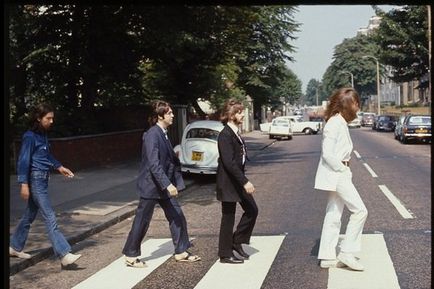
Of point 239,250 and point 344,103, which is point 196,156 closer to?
point 239,250

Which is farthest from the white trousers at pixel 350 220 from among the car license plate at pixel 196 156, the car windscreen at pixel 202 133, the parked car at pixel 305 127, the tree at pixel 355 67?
the tree at pixel 355 67

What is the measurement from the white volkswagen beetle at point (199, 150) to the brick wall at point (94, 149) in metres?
3.79

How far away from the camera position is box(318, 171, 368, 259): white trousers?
18.5 feet

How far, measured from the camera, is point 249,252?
21.6 feet

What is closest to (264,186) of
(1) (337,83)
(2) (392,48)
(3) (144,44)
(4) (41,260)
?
(4) (41,260)

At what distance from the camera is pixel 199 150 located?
14.7 m

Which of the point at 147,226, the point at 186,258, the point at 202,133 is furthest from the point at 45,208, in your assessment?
the point at 202,133

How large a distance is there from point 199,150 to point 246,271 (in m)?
9.11

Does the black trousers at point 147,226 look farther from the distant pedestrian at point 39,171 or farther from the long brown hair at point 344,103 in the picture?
the long brown hair at point 344,103

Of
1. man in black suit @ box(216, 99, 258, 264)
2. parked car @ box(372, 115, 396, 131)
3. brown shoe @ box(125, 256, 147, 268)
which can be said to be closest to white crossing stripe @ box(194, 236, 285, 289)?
man in black suit @ box(216, 99, 258, 264)

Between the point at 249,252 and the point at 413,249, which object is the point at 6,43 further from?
the point at 413,249

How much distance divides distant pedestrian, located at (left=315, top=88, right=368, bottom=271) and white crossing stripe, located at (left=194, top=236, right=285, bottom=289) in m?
0.67

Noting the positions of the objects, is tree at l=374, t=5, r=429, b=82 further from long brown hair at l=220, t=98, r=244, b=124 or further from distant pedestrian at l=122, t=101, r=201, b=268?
distant pedestrian at l=122, t=101, r=201, b=268

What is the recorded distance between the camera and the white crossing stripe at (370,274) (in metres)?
5.01
